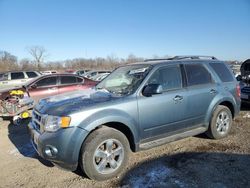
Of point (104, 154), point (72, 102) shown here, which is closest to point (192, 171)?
point (104, 154)

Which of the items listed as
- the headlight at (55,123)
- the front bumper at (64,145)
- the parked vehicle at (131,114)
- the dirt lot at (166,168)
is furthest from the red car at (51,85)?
the front bumper at (64,145)

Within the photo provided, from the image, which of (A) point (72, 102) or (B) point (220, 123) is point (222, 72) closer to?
(B) point (220, 123)

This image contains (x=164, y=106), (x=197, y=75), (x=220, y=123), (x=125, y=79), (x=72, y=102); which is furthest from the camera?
(x=220, y=123)

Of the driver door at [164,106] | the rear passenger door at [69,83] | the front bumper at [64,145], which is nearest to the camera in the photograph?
the front bumper at [64,145]

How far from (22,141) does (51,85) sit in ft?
15.1

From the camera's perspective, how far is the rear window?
5991mm

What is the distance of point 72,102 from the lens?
4.23 meters

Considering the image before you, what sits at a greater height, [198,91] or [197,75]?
[197,75]

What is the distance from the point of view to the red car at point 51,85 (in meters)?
9.92

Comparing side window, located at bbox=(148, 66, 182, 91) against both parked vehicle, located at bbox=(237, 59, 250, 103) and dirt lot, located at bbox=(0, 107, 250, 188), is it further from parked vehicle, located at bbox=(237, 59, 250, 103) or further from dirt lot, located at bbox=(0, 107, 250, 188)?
parked vehicle, located at bbox=(237, 59, 250, 103)

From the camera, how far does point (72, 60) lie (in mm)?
82125

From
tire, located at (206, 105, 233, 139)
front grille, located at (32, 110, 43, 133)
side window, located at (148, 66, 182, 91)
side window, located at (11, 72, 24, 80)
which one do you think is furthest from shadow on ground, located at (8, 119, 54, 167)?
side window, located at (11, 72, 24, 80)

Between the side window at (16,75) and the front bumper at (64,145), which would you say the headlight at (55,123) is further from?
the side window at (16,75)

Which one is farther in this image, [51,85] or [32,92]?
[51,85]
